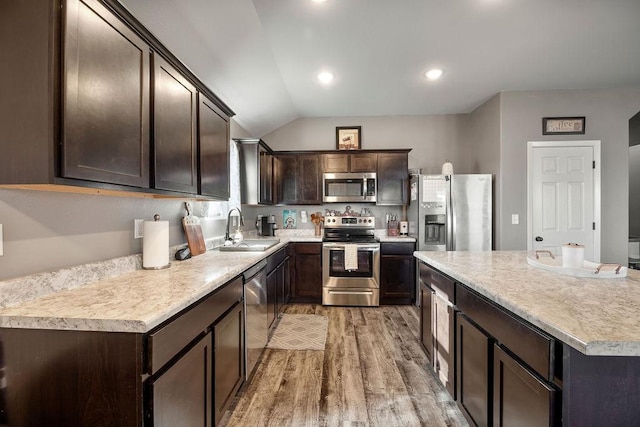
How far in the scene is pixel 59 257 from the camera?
1296 millimetres

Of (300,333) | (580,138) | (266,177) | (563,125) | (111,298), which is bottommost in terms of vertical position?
(300,333)

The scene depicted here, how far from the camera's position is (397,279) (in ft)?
12.5

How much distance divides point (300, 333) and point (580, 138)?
416 centimetres

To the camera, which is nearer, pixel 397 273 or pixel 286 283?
pixel 286 283

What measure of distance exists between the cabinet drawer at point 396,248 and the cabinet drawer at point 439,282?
148cm

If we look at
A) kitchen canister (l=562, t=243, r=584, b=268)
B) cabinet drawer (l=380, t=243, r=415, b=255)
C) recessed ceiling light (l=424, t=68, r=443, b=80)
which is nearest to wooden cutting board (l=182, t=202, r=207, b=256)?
cabinet drawer (l=380, t=243, r=415, b=255)

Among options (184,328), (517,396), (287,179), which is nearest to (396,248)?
(287,179)

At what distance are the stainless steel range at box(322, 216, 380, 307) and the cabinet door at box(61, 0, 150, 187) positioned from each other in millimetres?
2706

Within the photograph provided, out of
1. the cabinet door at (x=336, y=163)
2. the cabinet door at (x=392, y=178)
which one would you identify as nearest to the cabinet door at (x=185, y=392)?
the cabinet door at (x=336, y=163)

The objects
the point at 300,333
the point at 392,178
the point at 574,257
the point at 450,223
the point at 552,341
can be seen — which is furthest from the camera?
the point at 392,178

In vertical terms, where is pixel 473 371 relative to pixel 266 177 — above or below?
below

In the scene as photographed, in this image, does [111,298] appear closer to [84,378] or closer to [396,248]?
[84,378]

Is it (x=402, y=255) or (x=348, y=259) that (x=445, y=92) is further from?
(x=348, y=259)

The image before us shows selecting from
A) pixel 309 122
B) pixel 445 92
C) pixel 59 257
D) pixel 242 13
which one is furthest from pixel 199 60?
pixel 445 92
